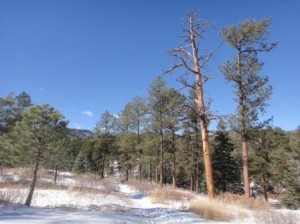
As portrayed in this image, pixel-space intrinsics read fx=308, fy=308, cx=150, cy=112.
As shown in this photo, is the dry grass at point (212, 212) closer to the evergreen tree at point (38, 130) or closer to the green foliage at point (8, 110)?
the evergreen tree at point (38, 130)

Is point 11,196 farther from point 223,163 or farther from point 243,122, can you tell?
point 223,163

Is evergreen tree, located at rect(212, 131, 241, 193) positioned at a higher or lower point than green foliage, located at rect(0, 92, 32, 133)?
lower

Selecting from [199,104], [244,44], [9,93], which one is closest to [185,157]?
[244,44]

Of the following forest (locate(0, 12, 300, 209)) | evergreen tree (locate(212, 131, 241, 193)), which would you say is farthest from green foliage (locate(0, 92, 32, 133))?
evergreen tree (locate(212, 131, 241, 193))

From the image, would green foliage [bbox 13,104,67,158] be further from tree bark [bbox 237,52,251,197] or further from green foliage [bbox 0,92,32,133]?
green foliage [bbox 0,92,32,133]

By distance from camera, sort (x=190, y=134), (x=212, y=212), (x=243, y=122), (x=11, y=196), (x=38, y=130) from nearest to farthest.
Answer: (x=212, y=212) < (x=11, y=196) < (x=38, y=130) < (x=243, y=122) < (x=190, y=134)

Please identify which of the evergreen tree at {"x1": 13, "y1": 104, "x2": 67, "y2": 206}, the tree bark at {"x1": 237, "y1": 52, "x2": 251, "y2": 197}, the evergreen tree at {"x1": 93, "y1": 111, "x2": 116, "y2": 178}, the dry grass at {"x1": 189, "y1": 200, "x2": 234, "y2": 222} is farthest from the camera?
the evergreen tree at {"x1": 93, "y1": 111, "x2": 116, "y2": 178}

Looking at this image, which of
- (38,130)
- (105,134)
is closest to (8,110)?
(105,134)

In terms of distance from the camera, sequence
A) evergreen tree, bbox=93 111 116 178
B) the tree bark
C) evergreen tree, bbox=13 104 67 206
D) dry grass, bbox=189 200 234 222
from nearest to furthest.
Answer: dry grass, bbox=189 200 234 222 < evergreen tree, bbox=13 104 67 206 < the tree bark < evergreen tree, bbox=93 111 116 178

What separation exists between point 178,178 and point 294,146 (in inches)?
1041

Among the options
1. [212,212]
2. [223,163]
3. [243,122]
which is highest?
[243,122]

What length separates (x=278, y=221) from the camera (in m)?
6.52

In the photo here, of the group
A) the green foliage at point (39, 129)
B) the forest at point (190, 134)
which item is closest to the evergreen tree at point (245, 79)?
the forest at point (190, 134)

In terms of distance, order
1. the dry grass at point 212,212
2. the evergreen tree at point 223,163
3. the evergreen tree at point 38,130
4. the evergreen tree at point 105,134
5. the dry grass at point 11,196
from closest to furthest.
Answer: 1. the dry grass at point 212,212
2. the dry grass at point 11,196
3. the evergreen tree at point 38,130
4. the evergreen tree at point 223,163
5. the evergreen tree at point 105,134
